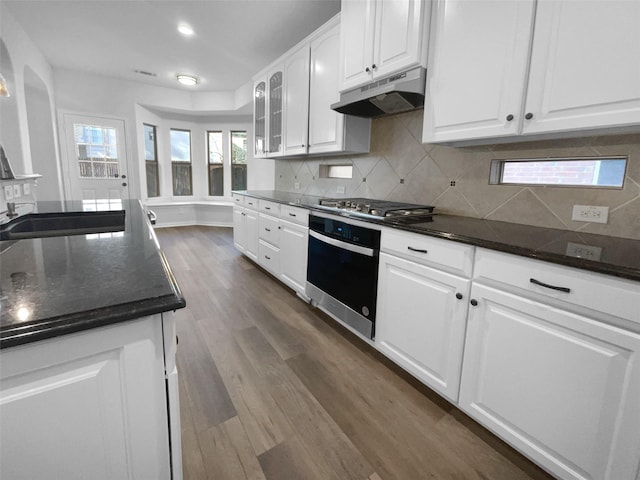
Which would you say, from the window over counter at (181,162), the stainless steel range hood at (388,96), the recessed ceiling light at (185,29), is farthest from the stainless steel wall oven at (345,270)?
the window over counter at (181,162)

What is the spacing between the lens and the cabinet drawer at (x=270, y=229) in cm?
306

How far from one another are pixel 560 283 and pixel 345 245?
1184 mm

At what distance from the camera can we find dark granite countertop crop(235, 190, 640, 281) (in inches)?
38.8

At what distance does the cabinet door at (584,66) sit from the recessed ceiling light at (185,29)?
3148mm

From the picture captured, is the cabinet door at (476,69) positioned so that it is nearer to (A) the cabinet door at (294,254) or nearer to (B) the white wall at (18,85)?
(A) the cabinet door at (294,254)

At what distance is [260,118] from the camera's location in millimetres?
4023

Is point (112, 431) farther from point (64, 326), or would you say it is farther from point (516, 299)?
point (516, 299)

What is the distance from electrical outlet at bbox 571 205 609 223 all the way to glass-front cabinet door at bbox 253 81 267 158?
3226 mm

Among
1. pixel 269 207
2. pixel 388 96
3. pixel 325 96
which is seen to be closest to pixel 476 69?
pixel 388 96

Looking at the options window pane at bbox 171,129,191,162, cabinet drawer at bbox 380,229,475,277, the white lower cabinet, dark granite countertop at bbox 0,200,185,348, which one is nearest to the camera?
dark granite countertop at bbox 0,200,185,348

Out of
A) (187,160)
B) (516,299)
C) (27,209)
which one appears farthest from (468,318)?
(187,160)

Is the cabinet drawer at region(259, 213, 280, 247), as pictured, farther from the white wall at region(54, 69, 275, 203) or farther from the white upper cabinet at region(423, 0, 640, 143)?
the white wall at region(54, 69, 275, 203)

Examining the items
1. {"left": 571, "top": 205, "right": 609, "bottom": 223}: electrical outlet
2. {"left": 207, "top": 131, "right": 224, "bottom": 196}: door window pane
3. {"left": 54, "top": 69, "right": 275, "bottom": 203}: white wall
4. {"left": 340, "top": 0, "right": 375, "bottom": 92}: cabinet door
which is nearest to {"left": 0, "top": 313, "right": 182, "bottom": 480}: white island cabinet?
{"left": 571, "top": 205, "right": 609, "bottom": 223}: electrical outlet

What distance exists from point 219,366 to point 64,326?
4.80 feet
